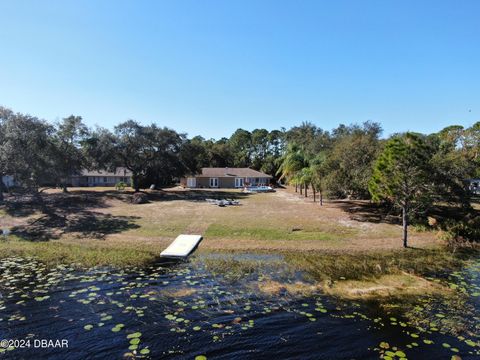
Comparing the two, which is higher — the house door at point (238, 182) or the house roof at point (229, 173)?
the house roof at point (229, 173)

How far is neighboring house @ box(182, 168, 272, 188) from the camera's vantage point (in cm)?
5916

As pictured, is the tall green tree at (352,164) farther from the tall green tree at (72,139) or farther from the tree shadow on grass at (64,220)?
the tall green tree at (72,139)

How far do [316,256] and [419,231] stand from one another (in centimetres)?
1049

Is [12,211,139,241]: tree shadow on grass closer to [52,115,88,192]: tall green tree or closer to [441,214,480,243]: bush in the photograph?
[52,115,88,192]: tall green tree

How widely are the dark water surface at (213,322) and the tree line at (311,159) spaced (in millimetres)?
8507

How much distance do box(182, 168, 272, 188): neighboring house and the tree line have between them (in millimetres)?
7977

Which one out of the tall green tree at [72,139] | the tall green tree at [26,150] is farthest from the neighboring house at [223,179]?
the tall green tree at [26,150]

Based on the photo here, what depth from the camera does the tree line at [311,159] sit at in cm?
1942

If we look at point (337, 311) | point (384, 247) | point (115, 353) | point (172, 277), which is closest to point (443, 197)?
point (384, 247)

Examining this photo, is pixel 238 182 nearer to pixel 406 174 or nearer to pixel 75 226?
pixel 75 226

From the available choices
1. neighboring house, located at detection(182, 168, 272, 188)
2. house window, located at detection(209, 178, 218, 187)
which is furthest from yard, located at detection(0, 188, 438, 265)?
house window, located at detection(209, 178, 218, 187)

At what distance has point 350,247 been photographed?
61.4ft

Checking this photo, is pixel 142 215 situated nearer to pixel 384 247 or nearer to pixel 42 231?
pixel 42 231

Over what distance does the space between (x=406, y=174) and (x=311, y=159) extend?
16.0 metres
